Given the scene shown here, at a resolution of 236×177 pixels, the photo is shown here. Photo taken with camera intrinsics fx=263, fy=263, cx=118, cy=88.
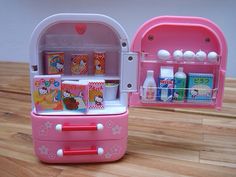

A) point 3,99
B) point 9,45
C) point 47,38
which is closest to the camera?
point 47,38

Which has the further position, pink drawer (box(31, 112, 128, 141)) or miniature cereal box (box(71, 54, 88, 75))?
miniature cereal box (box(71, 54, 88, 75))

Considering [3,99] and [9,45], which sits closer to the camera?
[3,99]

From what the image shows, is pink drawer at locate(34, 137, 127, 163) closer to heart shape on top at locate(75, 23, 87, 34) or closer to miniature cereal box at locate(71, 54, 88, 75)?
miniature cereal box at locate(71, 54, 88, 75)

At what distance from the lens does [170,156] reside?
0.90 m

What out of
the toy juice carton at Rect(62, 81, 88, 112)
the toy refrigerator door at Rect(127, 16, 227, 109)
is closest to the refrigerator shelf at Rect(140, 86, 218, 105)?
the toy refrigerator door at Rect(127, 16, 227, 109)

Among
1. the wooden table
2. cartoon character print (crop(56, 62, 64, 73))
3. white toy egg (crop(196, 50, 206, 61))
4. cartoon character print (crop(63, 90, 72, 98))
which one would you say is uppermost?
white toy egg (crop(196, 50, 206, 61))

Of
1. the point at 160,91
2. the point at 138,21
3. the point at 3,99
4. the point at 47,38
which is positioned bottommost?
the point at 3,99

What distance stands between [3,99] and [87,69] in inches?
27.0

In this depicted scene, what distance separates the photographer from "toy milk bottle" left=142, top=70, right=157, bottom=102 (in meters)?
0.89

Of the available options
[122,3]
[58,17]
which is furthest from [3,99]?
[122,3]

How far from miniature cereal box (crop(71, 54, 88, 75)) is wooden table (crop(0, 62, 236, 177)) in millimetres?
316

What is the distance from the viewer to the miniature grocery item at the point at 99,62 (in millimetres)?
925

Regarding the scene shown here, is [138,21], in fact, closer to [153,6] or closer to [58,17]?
[153,6]

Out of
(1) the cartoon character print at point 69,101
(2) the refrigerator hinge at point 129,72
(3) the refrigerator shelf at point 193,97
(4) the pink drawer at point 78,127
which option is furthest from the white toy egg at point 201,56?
(1) the cartoon character print at point 69,101
